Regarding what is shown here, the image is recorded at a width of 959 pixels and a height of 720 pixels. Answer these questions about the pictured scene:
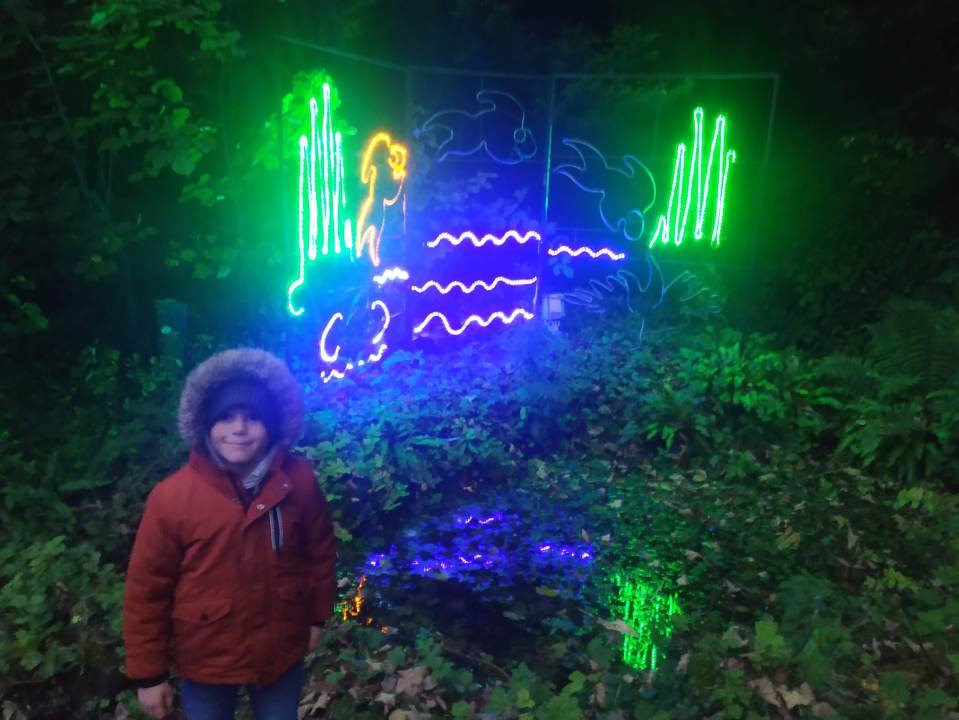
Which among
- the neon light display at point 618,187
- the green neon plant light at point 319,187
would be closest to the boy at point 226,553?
the green neon plant light at point 319,187

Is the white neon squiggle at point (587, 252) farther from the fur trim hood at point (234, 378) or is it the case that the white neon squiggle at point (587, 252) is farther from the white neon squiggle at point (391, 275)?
the fur trim hood at point (234, 378)

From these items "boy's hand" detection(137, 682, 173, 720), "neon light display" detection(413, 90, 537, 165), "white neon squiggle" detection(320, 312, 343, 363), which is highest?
"neon light display" detection(413, 90, 537, 165)

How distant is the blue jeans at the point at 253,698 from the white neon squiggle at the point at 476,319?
6053 millimetres

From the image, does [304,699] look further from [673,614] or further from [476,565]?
[673,614]

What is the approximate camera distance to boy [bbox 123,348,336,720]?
2.24 m

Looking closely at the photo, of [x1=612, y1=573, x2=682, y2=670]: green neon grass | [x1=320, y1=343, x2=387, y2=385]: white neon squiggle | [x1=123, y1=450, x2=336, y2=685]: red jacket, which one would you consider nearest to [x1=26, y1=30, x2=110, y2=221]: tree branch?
[x1=320, y1=343, x2=387, y2=385]: white neon squiggle

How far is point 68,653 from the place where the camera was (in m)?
3.19

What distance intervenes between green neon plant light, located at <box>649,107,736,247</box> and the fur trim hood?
8543 mm

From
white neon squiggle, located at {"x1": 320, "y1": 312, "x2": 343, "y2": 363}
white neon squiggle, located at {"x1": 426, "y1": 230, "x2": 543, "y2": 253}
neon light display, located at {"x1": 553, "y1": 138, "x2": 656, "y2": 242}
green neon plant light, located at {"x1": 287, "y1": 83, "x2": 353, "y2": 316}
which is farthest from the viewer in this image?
neon light display, located at {"x1": 553, "y1": 138, "x2": 656, "y2": 242}

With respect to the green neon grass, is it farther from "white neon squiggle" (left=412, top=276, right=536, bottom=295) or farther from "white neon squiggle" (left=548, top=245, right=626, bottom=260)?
"white neon squiggle" (left=548, top=245, right=626, bottom=260)

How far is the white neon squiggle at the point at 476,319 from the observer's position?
335 inches

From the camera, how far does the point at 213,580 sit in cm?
227

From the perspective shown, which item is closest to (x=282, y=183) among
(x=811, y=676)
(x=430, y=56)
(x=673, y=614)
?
(x=673, y=614)

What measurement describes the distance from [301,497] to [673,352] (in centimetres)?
710
